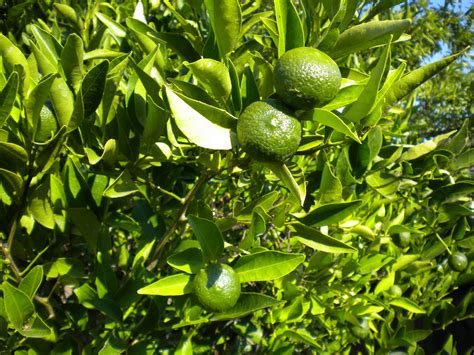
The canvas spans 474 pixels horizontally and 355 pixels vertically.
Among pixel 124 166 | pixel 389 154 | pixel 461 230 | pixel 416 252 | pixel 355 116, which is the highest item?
pixel 355 116

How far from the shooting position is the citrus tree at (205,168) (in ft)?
2.42

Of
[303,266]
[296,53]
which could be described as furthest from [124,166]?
[303,266]

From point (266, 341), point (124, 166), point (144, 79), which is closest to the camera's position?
point (144, 79)

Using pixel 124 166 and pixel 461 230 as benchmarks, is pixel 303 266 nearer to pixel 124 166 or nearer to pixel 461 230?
pixel 461 230

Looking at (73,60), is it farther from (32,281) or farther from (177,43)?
(32,281)

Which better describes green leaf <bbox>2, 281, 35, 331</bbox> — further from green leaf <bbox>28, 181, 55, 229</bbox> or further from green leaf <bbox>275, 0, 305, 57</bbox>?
green leaf <bbox>275, 0, 305, 57</bbox>

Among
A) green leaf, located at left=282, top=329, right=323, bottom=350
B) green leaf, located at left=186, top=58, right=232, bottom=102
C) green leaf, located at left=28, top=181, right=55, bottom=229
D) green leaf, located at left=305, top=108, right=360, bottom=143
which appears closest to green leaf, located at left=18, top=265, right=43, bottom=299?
green leaf, located at left=28, top=181, right=55, bottom=229

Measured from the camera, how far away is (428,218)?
1415mm

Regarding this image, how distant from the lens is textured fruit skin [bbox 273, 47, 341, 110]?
670mm

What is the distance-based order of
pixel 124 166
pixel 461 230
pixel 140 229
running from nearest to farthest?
pixel 124 166
pixel 140 229
pixel 461 230

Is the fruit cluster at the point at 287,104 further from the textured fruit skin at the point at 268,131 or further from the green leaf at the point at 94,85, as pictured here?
the green leaf at the point at 94,85

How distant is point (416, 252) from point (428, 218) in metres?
0.28

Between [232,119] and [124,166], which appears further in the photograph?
[124,166]

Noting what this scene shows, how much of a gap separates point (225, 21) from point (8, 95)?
0.35 m
